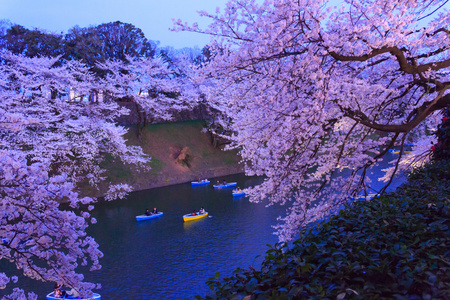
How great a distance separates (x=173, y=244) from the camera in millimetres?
15125

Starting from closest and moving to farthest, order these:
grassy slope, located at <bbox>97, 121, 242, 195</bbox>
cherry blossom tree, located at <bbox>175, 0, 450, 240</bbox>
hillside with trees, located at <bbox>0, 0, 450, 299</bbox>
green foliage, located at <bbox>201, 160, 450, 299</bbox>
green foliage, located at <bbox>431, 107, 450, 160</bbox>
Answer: green foliage, located at <bbox>201, 160, 450, 299</bbox>, hillside with trees, located at <bbox>0, 0, 450, 299</bbox>, cherry blossom tree, located at <bbox>175, 0, 450, 240</bbox>, green foliage, located at <bbox>431, 107, 450, 160</bbox>, grassy slope, located at <bbox>97, 121, 242, 195</bbox>

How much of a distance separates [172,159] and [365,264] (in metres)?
28.2

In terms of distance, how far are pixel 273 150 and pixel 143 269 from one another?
8.19 meters

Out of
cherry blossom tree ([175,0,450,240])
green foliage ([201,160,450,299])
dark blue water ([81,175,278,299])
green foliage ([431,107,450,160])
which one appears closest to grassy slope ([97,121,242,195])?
dark blue water ([81,175,278,299])

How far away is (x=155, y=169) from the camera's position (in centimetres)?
2841

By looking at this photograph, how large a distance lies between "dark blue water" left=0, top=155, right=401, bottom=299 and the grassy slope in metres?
3.62

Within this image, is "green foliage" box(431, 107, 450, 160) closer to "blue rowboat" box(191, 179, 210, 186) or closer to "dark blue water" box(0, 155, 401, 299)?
"dark blue water" box(0, 155, 401, 299)

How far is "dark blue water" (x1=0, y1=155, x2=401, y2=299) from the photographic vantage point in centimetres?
1142

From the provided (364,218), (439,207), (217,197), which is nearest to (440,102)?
(439,207)

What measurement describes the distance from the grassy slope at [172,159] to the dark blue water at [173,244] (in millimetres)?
3621

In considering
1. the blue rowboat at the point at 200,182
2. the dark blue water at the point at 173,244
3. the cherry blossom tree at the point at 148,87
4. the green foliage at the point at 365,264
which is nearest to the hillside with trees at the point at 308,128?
the green foliage at the point at 365,264

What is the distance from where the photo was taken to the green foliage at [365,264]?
2418 millimetres

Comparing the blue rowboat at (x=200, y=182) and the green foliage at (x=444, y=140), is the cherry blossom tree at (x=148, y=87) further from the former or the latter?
the green foliage at (x=444, y=140)

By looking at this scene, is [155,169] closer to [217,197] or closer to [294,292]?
[217,197]
